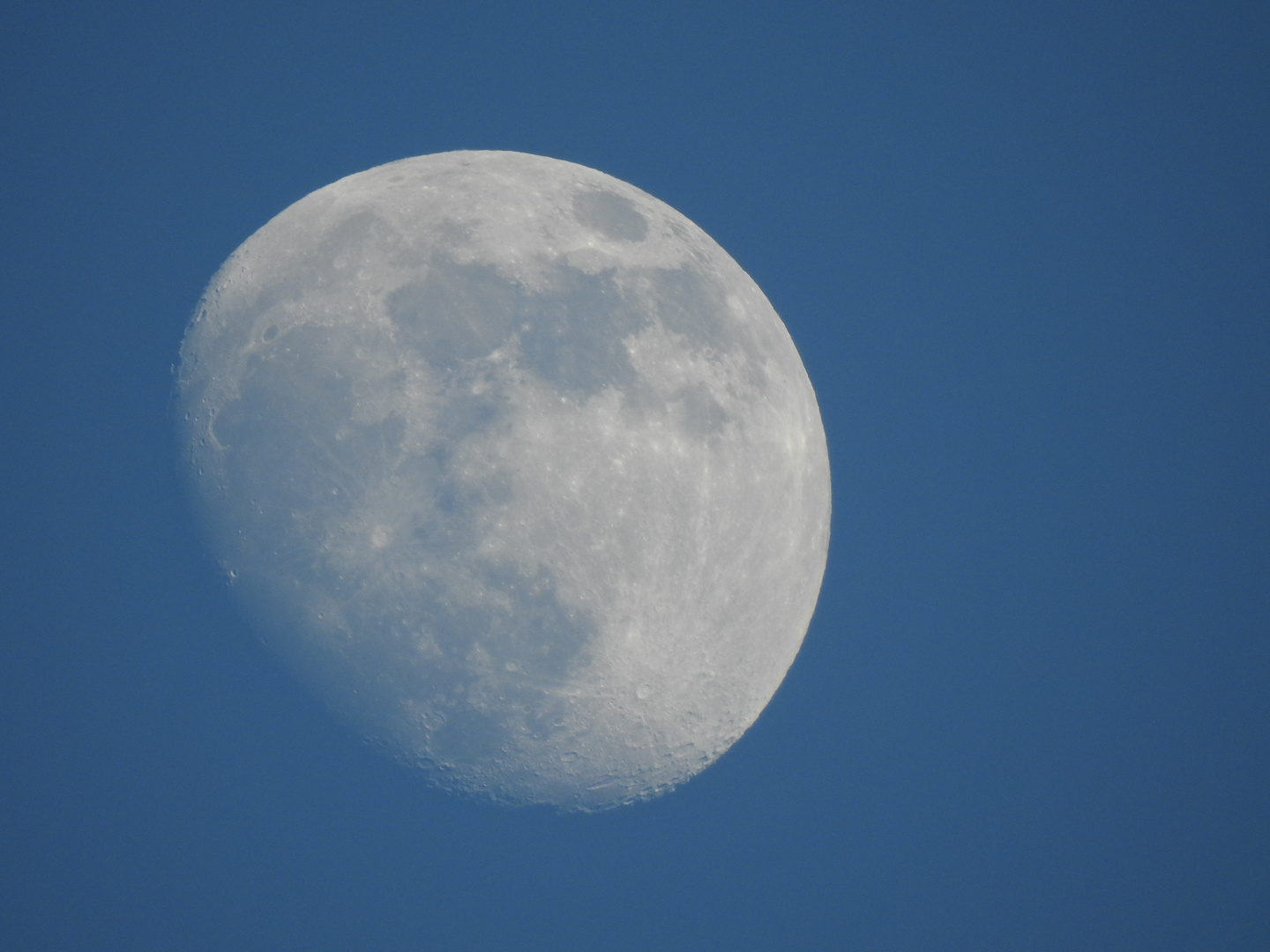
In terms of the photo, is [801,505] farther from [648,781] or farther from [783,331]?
[648,781]

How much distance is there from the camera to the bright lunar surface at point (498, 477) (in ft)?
14.5

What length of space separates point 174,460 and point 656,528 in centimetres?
327

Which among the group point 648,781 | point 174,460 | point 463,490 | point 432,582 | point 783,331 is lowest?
point 648,781

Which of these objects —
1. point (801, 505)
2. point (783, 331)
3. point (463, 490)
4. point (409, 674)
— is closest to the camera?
point (463, 490)

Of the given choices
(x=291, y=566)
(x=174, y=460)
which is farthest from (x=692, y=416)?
(x=174, y=460)

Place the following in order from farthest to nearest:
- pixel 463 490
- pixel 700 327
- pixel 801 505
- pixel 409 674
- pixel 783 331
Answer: pixel 783 331 → pixel 801 505 → pixel 700 327 → pixel 409 674 → pixel 463 490

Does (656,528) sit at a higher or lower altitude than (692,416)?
lower

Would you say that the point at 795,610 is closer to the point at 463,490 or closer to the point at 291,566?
the point at 463,490

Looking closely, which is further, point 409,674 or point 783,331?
point 783,331

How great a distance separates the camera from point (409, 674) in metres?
4.74

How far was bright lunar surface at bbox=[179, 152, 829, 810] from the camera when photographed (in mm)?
4414

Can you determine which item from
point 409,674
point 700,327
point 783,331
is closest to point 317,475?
point 409,674

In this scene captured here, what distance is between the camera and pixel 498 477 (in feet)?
14.4

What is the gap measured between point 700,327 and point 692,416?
2.33 feet
